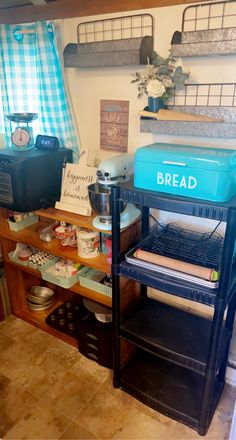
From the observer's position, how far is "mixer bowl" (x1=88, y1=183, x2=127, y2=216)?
1424 millimetres

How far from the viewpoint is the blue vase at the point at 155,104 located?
142 cm

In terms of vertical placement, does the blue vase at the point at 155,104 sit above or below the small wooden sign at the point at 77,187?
above

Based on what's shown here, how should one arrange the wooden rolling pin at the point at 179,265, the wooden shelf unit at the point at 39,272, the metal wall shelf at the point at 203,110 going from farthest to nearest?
1. the wooden shelf unit at the point at 39,272
2. the metal wall shelf at the point at 203,110
3. the wooden rolling pin at the point at 179,265

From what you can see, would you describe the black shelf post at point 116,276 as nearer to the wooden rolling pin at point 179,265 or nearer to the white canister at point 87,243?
the wooden rolling pin at point 179,265

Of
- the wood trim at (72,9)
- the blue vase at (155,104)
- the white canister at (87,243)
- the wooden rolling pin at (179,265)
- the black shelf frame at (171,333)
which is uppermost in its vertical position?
the wood trim at (72,9)

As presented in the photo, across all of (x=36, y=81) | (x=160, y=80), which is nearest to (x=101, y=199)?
(x=160, y=80)

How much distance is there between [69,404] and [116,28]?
1.91 m

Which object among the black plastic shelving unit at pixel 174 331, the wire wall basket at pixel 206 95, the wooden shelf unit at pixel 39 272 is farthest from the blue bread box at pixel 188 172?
the wooden shelf unit at pixel 39 272

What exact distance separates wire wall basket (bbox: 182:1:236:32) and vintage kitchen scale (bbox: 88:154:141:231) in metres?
0.61

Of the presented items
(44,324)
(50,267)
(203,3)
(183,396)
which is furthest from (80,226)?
(203,3)

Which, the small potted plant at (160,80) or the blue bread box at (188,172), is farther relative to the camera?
the small potted plant at (160,80)

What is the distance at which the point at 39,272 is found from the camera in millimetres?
1929

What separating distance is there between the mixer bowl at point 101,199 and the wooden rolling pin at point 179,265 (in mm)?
238

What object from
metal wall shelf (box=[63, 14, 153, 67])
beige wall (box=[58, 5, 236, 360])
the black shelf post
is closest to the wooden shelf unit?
the black shelf post
